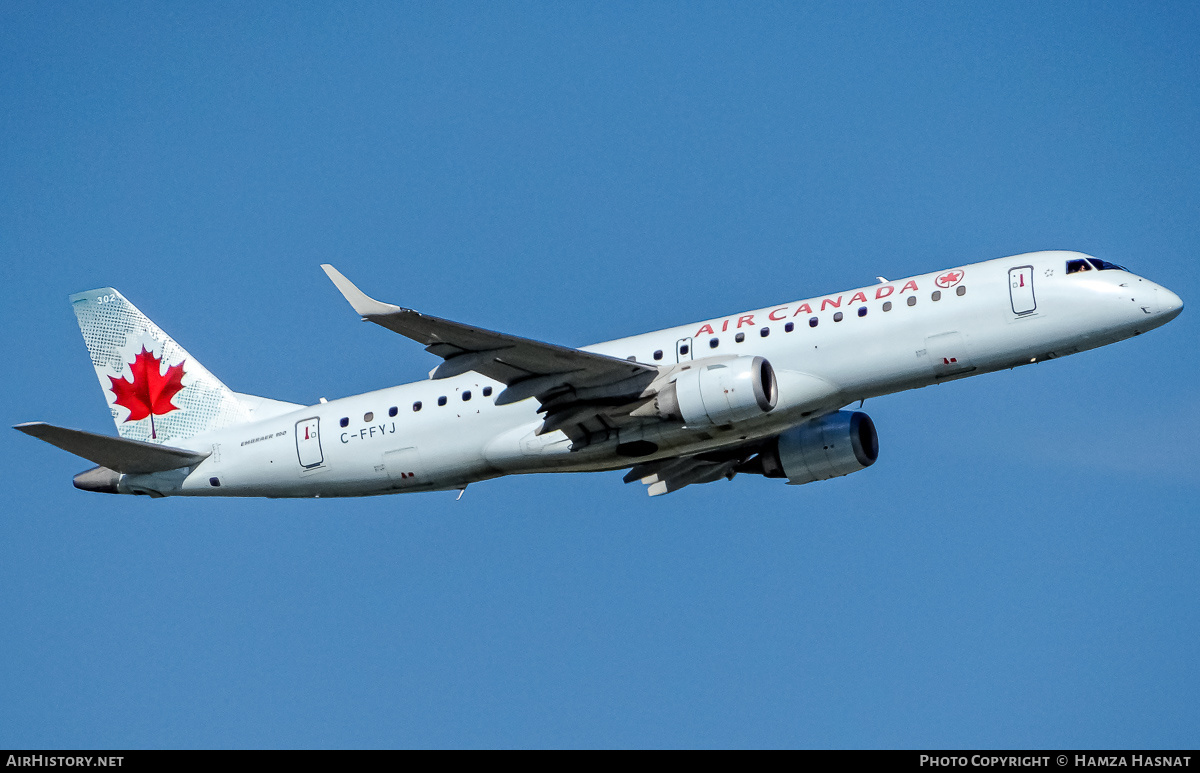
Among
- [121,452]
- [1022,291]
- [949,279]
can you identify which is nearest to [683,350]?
[949,279]

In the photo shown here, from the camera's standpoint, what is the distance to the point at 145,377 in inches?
1804

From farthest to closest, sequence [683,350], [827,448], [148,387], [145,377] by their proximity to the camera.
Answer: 1. [145,377]
2. [148,387]
3. [827,448]
4. [683,350]

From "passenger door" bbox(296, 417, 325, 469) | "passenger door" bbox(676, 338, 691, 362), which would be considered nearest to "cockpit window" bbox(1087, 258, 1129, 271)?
"passenger door" bbox(676, 338, 691, 362)

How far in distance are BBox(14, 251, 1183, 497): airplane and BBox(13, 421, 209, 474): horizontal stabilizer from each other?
71 mm

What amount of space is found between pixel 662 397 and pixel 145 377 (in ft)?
61.5

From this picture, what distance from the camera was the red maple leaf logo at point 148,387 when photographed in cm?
4531

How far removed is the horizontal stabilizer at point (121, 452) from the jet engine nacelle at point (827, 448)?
57.0 feet

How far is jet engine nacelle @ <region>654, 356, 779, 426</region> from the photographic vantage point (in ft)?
116

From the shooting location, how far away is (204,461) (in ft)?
141

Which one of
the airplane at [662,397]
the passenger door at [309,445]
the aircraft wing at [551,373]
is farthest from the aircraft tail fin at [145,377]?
the aircraft wing at [551,373]

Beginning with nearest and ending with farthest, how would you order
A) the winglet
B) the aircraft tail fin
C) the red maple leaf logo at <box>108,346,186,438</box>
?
1. the winglet
2. the aircraft tail fin
3. the red maple leaf logo at <box>108,346,186,438</box>

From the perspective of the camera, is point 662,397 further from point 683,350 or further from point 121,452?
point 121,452

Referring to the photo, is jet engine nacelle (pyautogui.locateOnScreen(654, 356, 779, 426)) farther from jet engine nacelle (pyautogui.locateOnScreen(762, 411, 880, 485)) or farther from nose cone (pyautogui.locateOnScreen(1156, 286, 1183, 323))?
nose cone (pyautogui.locateOnScreen(1156, 286, 1183, 323))
